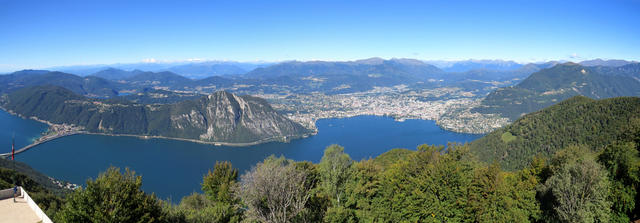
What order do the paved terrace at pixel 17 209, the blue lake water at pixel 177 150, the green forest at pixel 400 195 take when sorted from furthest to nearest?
the blue lake water at pixel 177 150 → the paved terrace at pixel 17 209 → the green forest at pixel 400 195

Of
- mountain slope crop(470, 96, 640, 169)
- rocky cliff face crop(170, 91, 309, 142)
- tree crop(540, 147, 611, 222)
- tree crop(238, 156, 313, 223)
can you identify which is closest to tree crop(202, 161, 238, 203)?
tree crop(238, 156, 313, 223)

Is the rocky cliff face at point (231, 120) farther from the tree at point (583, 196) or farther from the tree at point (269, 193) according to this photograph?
the tree at point (583, 196)

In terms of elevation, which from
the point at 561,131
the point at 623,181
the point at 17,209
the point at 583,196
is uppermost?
the point at 583,196

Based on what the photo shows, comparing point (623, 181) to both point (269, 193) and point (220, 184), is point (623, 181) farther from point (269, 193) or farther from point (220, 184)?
point (220, 184)

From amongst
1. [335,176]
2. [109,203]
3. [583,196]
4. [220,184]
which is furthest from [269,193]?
[583,196]

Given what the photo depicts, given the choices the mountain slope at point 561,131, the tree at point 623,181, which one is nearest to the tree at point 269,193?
the tree at point 623,181

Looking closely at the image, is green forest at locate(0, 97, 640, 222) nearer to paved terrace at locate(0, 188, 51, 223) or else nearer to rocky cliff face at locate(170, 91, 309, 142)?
paved terrace at locate(0, 188, 51, 223)
